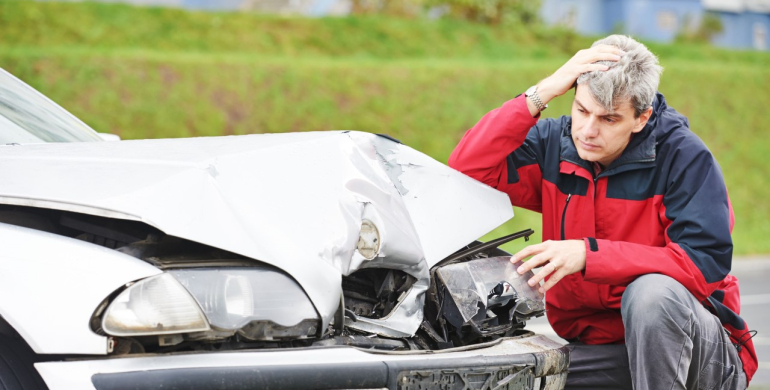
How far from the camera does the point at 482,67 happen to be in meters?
15.4

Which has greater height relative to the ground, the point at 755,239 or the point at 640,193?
the point at 640,193

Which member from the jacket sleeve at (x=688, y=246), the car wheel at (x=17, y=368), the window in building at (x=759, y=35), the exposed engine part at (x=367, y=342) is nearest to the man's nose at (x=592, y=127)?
the jacket sleeve at (x=688, y=246)

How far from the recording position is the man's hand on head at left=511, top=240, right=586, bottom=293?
274 cm

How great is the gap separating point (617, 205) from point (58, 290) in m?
1.94

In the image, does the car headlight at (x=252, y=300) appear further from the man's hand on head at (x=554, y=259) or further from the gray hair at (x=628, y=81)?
the gray hair at (x=628, y=81)

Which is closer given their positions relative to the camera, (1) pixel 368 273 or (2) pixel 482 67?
(1) pixel 368 273

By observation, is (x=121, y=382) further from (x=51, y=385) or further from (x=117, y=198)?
(x=117, y=198)

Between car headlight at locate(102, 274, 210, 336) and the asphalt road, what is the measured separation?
147 inches

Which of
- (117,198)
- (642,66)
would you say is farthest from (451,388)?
(642,66)

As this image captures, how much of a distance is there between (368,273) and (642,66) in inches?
46.9

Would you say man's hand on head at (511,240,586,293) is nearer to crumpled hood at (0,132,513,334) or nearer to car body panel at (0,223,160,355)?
crumpled hood at (0,132,513,334)

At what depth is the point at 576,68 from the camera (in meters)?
2.99

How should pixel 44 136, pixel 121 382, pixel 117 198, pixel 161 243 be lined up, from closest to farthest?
pixel 121 382 < pixel 117 198 < pixel 161 243 < pixel 44 136

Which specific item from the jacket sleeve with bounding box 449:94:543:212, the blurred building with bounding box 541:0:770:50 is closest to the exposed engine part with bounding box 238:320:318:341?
the jacket sleeve with bounding box 449:94:543:212
